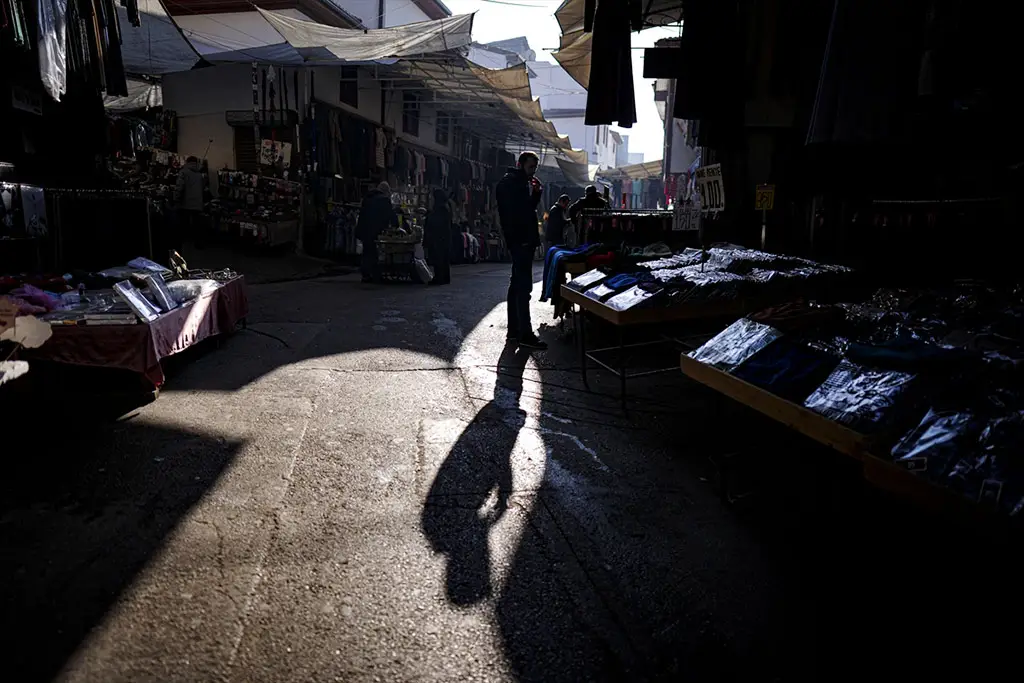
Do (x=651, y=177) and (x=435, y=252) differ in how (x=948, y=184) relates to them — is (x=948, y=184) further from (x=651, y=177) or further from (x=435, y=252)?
(x=651, y=177)

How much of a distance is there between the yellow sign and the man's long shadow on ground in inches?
122

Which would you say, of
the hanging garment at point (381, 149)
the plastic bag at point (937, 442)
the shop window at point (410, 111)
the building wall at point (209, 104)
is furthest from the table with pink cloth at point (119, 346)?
the shop window at point (410, 111)

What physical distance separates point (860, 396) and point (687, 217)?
5760 millimetres

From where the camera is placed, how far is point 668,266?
19.7 feet

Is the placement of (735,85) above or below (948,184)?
above

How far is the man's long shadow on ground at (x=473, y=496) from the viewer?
9.93ft

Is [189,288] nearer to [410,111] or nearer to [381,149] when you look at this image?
[381,149]

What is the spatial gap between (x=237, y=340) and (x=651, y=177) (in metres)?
36.5

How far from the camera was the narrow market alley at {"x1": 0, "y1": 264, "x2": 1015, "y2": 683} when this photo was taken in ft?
8.18

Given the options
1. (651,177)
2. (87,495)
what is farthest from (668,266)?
(651,177)

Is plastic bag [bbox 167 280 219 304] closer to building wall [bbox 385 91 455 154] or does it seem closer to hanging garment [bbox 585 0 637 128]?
hanging garment [bbox 585 0 637 128]

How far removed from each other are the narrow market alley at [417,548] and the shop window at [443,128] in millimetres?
18901

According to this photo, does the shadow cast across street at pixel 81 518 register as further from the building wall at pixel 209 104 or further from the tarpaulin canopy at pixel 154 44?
the building wall at pixel 209 104

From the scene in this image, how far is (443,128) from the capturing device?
2362 cm
